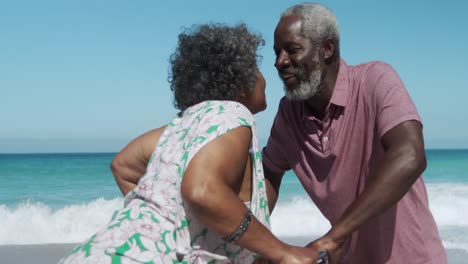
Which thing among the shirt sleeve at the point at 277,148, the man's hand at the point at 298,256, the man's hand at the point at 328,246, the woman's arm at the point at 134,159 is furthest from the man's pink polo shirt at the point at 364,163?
the woman's arm at the point at 134,159

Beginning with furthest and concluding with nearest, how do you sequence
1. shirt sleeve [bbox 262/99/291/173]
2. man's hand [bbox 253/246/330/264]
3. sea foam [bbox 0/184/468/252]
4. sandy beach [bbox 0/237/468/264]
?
1. sea foam [bbox 0/184/468/252]
2. sandy beach [bbox 0/237/468/264]
3. shirt sleeve [bbox 262/99/291/173]
4. man's hand [bbox 253/246/330/264]

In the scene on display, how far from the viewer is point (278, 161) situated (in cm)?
276

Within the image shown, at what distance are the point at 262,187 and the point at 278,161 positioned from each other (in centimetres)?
70

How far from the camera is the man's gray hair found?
2477mm

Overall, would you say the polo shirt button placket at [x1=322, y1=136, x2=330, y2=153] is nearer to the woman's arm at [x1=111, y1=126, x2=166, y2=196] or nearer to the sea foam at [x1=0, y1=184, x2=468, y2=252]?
the woman's arm at [x1=111, y1=126, x2=166, y2=196]

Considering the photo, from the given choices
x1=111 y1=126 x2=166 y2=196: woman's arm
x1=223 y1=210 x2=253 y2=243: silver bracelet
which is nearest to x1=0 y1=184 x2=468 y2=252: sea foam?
x1=111 y1=126 x2=166 y2=196: woman's arm

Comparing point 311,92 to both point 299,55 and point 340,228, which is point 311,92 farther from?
point 340,228

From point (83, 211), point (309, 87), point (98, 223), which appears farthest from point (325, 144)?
point (83, 211)

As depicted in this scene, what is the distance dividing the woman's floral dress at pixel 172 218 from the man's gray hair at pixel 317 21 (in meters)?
0.57

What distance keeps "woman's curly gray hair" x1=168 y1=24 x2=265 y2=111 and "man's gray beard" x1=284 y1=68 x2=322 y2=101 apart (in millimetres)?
313

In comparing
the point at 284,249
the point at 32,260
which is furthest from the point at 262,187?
the point at 32,260

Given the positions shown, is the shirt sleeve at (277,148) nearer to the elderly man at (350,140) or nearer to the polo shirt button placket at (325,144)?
the elderly man at (350,140)

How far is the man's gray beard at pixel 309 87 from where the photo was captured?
8.14 ft

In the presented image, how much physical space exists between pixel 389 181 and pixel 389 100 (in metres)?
0.29
